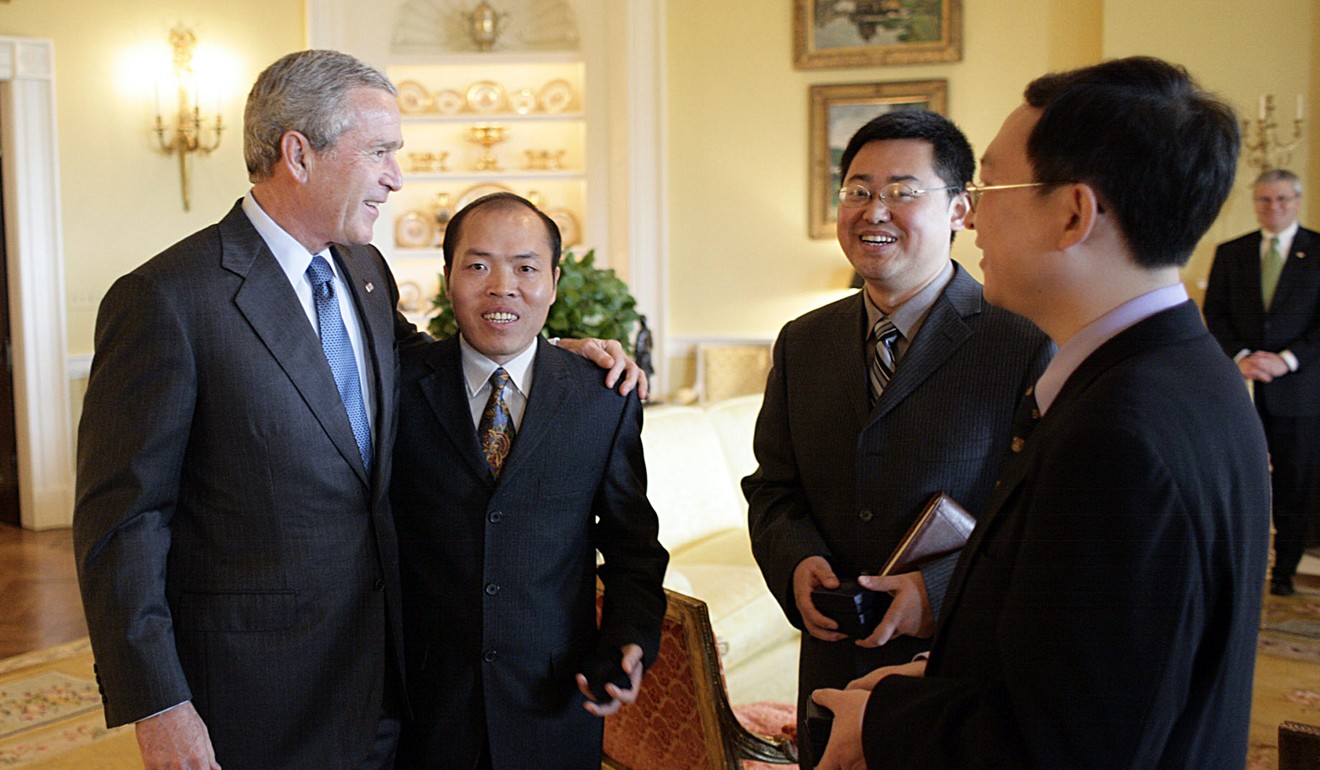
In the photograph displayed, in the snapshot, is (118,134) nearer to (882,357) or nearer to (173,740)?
(173,740)

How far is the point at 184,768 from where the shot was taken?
1.52 meters

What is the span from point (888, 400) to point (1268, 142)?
5.97m

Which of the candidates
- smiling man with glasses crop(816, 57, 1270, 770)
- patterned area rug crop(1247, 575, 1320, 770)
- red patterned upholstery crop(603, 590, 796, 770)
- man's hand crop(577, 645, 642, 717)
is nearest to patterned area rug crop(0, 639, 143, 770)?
red patterned upholstery crop(603, 590, 796, 770)

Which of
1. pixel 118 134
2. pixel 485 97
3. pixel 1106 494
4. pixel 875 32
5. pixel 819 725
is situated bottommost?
pixel 819 725

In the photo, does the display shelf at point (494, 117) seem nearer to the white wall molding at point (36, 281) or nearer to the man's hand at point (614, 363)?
the white wall molding at point (36, 281)

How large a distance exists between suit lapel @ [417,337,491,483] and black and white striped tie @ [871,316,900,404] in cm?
63

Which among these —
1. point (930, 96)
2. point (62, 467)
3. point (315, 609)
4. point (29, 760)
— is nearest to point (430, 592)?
point (315, 609)

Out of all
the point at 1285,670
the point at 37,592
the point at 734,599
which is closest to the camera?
the point at 734,599

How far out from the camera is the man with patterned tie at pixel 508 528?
5.76 ft

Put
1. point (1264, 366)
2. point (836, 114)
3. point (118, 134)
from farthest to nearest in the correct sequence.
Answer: point (836, 114), point (118, 134), point (1264, 366)

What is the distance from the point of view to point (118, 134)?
702 cm

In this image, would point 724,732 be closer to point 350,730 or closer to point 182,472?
point 350,730

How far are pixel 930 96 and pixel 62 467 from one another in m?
6.11

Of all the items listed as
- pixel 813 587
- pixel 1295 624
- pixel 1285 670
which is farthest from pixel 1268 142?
pixel 813 587
